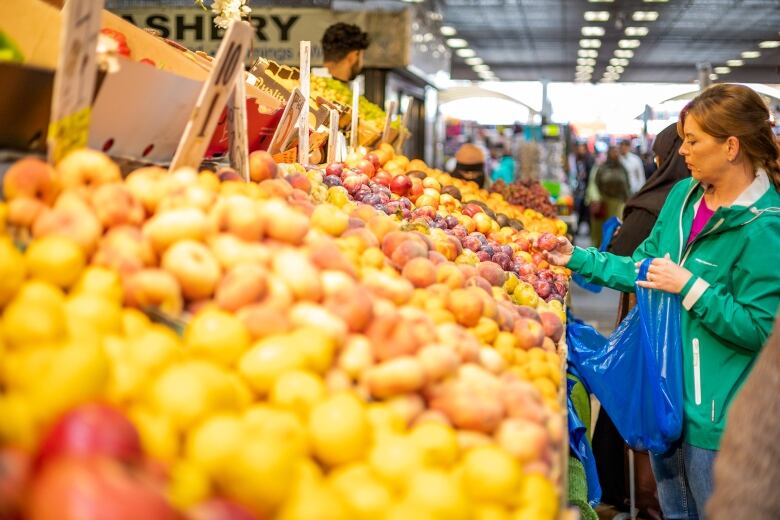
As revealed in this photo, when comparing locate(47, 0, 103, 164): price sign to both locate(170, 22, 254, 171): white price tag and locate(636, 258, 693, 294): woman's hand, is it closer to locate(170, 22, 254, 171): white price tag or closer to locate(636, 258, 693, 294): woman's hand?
locate(170, 22, 254, 171): white price tag

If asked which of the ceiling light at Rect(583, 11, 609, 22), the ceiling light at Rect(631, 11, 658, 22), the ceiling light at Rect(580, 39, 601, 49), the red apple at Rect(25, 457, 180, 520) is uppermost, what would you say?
the ceiling light at Rect(580, 39, 601, 49)

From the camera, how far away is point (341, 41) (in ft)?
19.2

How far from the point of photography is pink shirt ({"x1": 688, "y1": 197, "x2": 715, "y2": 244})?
300 centimetres

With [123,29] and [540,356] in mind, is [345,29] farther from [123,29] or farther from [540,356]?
[540,356]

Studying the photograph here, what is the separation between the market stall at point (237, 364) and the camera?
45.2 inches

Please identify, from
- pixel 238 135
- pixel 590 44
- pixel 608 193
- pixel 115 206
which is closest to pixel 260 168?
pixel 238 135

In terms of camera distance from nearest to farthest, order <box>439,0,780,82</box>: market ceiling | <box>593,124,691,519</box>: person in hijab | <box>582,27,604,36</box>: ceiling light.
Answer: <box>593,124,691,519</box>: person in hijab → <box>439,0,780,82</box>: market ceiling → <box>582,27,604,36</box>: ceiling light

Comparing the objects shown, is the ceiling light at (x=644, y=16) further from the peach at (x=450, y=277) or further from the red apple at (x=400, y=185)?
the peach at (x=450, y=277)

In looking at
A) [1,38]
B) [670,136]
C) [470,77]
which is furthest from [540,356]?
[470,77]

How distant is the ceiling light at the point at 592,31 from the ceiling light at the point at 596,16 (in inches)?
51.2

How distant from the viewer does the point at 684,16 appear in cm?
1908

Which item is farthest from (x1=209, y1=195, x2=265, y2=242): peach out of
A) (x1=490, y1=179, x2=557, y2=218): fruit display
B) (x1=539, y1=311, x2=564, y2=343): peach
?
(x1=490, y1=179, x2=557, y2=218): fruit display

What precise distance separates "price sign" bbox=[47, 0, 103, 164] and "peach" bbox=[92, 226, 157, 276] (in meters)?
0.29

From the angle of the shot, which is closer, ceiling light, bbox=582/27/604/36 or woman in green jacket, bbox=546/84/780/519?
woman in green jacket, bbox=546/84/780/519
